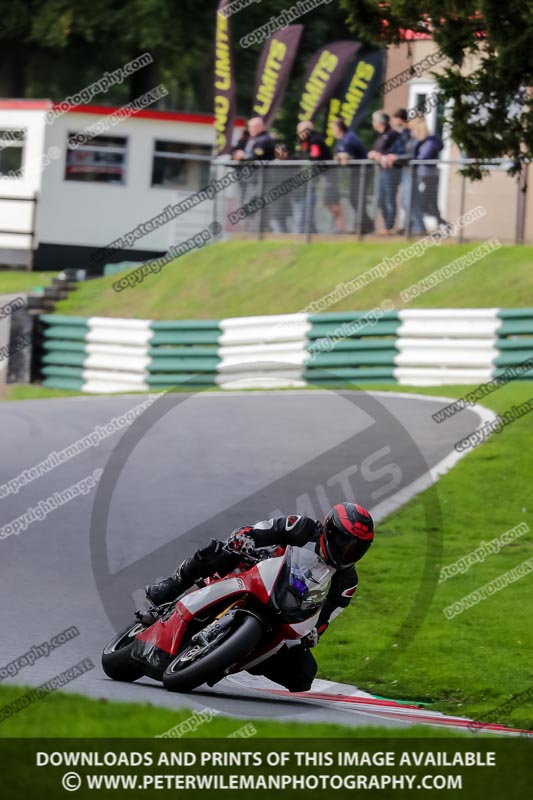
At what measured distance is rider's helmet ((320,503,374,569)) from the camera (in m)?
6.74

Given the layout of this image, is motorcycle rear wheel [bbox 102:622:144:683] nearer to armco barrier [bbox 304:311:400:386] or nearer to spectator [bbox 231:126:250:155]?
armco barrier [bbox 304:311:400:386]

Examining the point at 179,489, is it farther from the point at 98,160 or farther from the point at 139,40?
the point at 139,40

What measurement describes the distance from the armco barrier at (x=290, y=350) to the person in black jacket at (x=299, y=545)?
10.1 metres

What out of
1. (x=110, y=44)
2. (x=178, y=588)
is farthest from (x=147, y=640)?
(x=110, y=44)

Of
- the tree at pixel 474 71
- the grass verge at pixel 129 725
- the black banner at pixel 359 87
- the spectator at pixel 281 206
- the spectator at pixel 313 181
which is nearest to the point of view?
the grass verge at pixel 129 725

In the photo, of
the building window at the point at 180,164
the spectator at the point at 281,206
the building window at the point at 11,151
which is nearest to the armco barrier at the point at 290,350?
the spectator at the point at 281,206

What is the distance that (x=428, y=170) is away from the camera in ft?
65.7

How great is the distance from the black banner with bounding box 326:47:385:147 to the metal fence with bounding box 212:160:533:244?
2874 millimetres

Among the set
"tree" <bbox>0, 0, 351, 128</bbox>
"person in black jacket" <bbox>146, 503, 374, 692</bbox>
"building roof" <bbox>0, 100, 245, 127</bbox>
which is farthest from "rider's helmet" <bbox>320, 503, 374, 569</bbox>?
"tree" <bbox>0, 0, 351, 128</bbox>

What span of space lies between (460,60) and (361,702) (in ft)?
27.3

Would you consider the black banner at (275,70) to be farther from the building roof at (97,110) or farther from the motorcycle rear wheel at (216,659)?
the motorcycle rear wheel at (216,659)

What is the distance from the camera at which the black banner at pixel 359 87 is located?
81.0ft

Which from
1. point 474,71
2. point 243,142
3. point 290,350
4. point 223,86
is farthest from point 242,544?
point 223,86

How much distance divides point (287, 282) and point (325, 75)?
5061 millimetres
